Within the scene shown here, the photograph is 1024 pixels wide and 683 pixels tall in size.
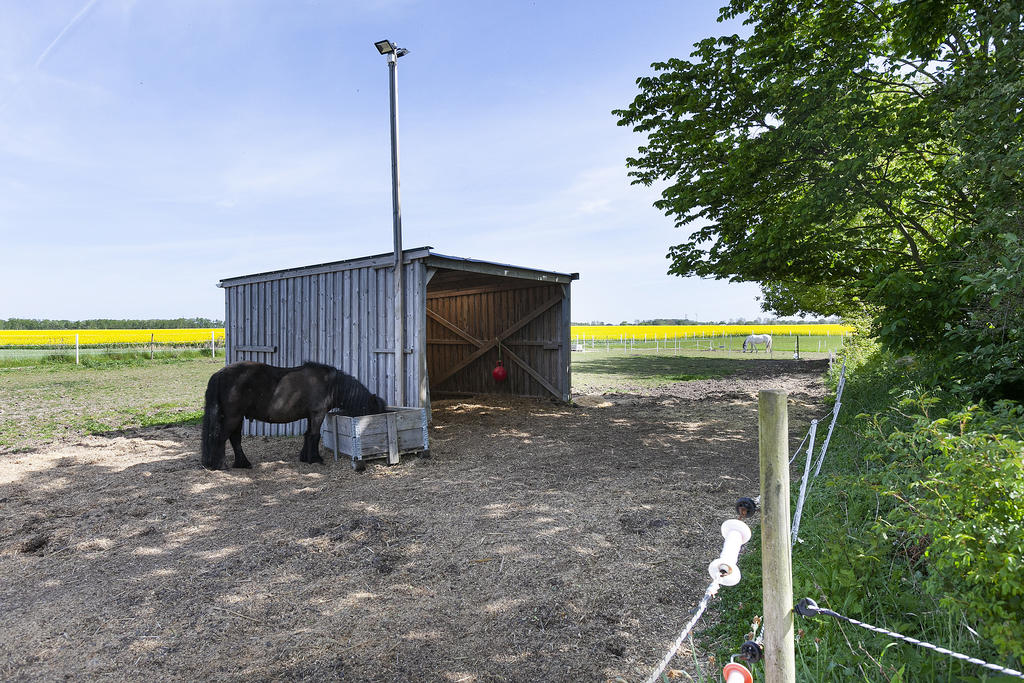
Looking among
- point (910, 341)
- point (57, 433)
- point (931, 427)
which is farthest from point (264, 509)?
point (910, 341)

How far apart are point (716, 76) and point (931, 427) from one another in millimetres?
8411

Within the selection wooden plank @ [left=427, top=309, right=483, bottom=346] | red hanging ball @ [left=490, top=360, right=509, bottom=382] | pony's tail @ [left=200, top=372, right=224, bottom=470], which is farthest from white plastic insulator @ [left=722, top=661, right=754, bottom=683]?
wooden plank @ [left=427, top=309, right=483, bottom=346]

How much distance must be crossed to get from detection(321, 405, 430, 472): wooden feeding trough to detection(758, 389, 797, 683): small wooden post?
5813 millimetres

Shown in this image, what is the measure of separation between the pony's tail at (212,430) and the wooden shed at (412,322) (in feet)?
7.43

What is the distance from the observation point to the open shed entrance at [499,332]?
12.3 metres

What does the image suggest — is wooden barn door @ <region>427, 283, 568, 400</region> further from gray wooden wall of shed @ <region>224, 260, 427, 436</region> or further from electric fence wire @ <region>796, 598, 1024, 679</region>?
electric fence wire @ <region>796, 598, 1024, 679</region>

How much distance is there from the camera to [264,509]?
537cm

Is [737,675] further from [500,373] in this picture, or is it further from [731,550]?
[500,373]

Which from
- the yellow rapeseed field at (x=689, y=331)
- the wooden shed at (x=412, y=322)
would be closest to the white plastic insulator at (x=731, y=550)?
the wooden shed at (x=412, y=322)

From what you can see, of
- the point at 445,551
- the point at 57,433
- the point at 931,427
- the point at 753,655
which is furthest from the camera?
the point at 57,433

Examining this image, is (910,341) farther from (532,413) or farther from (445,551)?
(532,413)

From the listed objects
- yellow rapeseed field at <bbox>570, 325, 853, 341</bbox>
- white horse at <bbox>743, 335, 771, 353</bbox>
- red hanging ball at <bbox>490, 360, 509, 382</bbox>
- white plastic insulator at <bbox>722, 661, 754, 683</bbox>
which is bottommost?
white plastic insulator at <bbox>722, 661, 754, 683</bbox>

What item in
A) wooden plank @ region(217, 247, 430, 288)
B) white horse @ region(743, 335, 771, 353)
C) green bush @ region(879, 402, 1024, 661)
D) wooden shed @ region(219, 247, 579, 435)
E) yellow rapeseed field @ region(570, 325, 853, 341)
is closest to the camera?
green bush @ region(879, 402, 1024, 661)

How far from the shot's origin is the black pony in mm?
6836
